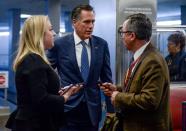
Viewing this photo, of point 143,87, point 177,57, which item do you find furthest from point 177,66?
point 143,87

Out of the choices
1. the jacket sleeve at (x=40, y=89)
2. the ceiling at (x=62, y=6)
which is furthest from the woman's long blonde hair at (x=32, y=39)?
the ceiling at (x=62, y=6)

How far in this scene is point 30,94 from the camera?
2230mm

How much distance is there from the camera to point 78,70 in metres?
2.78

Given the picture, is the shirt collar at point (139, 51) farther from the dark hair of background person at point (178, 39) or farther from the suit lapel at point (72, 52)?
the dark hair of background person at point (178, 39)

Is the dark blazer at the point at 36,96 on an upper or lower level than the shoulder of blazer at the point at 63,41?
lower

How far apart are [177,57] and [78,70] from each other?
234 cm

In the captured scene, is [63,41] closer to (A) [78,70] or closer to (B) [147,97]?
(A) [78,70]

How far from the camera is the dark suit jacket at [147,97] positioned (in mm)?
2236

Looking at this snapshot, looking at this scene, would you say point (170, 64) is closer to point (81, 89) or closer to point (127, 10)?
point (127, 10)

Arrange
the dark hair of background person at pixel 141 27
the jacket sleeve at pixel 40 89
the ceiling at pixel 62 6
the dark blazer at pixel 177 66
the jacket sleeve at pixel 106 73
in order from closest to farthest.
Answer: the jacket sleeve at pixel 40 89
the dark hair of background person at pixel 141 27
the jacket sleeve at pixel 106 73
the dark blazer at pixel 177 66
the ceiling at pixel 62 6

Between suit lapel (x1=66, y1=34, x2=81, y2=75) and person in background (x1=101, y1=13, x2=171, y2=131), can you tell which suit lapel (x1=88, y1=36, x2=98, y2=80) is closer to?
suit lapel (x1=66, y1=34, x2=81, y2=75)

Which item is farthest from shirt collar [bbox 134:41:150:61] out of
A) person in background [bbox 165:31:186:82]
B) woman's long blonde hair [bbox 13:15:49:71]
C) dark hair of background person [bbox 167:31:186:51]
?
dark hair of background person [bbox 167:31:186:51]

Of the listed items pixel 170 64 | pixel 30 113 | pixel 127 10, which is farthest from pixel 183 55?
pixel 30 113

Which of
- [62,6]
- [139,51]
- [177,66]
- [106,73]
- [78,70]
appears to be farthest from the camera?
[62,6]
